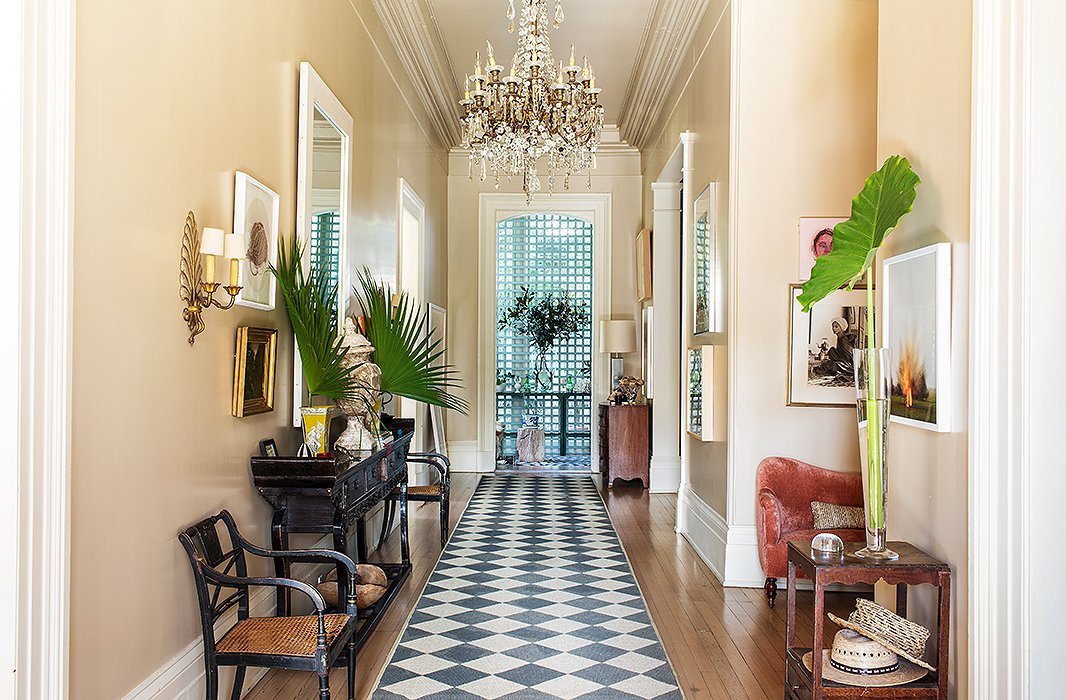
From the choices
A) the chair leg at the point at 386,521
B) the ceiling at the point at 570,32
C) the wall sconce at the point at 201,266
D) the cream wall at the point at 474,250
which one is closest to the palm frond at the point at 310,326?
the wall sconce at the point at 201,266

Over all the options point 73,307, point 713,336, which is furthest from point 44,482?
point 713,336

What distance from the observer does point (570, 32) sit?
7852mm

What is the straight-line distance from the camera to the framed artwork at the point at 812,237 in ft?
18.1

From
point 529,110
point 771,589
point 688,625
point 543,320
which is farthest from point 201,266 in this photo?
point 543,320

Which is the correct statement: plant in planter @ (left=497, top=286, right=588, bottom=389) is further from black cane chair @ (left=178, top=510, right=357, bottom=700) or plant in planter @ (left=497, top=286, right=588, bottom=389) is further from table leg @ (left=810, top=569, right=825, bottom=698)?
table leg @ (left=810, top=569, right=825, bottom=698)

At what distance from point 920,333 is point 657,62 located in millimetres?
5647

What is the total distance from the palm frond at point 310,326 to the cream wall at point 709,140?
8.76ft

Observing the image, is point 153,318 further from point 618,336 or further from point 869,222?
point 618,336

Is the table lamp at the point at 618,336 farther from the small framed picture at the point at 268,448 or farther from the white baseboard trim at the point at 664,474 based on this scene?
the small framed picture at the point at 268,448

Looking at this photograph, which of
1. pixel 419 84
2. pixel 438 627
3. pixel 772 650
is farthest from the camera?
pixel 419 84

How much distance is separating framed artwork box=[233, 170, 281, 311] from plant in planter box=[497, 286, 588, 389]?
811 centimetres

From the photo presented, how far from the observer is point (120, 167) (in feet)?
8.70

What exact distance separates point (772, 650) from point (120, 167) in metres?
3.47

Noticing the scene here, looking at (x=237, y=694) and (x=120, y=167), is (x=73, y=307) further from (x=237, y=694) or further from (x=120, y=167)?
(x=237, y=694)
